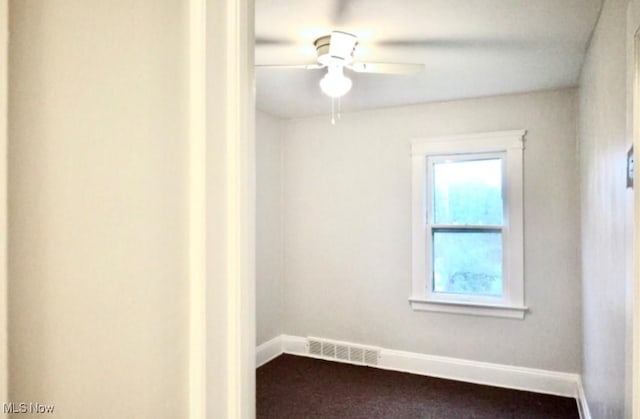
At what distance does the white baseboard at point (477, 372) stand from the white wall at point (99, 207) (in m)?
3.48

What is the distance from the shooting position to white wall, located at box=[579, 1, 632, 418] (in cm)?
153

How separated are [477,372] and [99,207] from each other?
149 inches

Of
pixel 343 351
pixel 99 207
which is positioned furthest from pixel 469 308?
pixel 99 207

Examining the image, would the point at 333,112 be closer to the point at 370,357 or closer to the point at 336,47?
the point at 336,47

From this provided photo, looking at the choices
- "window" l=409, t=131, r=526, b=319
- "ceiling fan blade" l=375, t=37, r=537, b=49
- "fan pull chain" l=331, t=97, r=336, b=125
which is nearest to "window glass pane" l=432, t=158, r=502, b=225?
"window" l=409, t=131, r=526, b=319

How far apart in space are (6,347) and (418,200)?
367cm

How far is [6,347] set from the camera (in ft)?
1.62

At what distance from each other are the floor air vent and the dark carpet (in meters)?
0.13

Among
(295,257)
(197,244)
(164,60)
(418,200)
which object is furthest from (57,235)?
(295,257)

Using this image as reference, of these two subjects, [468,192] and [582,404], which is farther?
[468,192]

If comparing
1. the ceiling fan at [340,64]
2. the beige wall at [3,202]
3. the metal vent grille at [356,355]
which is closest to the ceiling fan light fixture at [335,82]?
the ceiling fan at [340,64]

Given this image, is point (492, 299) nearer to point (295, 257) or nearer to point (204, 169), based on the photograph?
point (295, 257)

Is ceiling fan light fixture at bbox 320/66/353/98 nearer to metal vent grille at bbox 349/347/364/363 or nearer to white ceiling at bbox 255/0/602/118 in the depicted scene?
white ceiling at bbox 255/0/602/118

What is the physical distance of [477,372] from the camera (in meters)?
3.68
